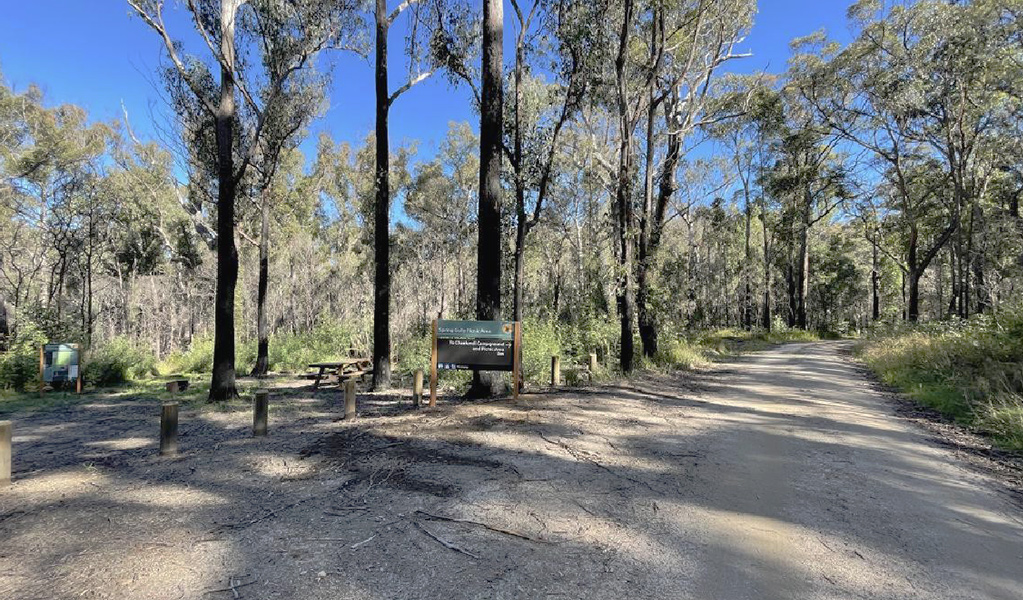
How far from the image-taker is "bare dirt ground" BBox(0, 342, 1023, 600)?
8.52ft

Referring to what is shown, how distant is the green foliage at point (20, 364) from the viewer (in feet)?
37.2

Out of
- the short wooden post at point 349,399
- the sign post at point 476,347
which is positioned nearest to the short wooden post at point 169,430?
the short wooden post at point 349,399

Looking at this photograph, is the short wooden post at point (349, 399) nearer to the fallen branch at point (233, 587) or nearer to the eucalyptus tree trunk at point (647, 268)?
the fallen branch at point (233, 587)

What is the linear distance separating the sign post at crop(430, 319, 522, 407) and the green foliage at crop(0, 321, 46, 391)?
11.7 metres

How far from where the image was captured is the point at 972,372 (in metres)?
8.15

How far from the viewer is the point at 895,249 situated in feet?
119

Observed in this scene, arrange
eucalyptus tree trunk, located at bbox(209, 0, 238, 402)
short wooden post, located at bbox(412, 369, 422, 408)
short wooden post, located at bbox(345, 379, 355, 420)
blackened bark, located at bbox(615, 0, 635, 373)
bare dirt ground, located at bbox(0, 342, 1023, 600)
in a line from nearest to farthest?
bare dirt ground, located at bbox(0, 342, 1023, 600) → short wooden post, located at bbox(345, 379, 355, 420) → short wooden post, located at bbox(412, 369, 422, 408) → eucalyptus tree trunk, located at bbox(209, 0, 238, 402) → blackened bark, located at bbox(615, 0, 635, 373)

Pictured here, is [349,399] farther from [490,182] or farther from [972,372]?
[972,372]

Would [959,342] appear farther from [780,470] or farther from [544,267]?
[544,267]

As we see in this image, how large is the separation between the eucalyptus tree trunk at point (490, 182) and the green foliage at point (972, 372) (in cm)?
649

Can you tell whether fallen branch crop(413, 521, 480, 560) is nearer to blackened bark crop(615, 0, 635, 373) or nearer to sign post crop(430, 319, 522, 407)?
sign post crop(430, 319, 522, 407)

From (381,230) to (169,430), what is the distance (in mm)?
6176

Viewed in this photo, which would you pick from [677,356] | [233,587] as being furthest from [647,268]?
[233,587]

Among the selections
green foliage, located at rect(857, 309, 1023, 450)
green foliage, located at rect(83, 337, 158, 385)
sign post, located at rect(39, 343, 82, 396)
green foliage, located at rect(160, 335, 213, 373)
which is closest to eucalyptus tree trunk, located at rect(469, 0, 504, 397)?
green foliage, located at rect(857, 309, 1023, 450)
